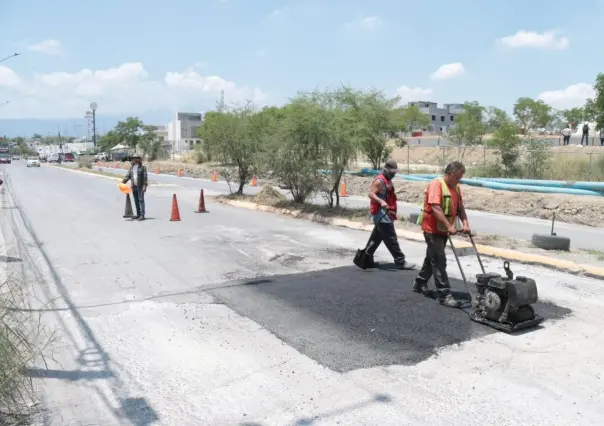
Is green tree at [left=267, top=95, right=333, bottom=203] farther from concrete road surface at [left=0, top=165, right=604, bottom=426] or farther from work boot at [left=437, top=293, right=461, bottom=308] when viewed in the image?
work boot at [left=437, top=293, right=461, bottom=308]

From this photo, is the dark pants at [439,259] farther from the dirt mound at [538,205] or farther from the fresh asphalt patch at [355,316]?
the dirt mound at [538,205]

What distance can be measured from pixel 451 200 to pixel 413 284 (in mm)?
1555

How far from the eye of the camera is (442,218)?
6.19 metres

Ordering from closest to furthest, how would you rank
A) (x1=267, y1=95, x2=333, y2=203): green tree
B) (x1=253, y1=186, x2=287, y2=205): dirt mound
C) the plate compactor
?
the plate compactor
(x1=267, y1=95, x2=333, y2=203): green tree
(x1=253, y1=186, x2=287, y2=205): dirt mound

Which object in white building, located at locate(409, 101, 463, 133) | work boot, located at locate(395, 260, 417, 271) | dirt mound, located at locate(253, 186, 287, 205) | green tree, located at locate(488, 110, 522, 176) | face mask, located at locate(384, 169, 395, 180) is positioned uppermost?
white building, located at locate(409, 101, 463, 133)

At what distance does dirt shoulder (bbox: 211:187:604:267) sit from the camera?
30.7 feet

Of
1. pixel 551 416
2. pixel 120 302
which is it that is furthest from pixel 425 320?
pixel 120 302

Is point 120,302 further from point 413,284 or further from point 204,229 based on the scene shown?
point 204,229

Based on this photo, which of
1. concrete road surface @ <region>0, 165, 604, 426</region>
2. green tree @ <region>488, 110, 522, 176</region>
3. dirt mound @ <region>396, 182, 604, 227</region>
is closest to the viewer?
concrete road surface @ <region>0, 165, 604, 426</region>

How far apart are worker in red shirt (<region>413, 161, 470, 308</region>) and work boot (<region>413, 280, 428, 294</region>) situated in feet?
1.04

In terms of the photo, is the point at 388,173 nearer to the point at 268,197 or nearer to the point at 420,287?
the point at 420,287

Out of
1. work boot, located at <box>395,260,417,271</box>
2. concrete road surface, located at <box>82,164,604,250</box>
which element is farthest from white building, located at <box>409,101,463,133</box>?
work boot, located at <box>395,260,417,271</box>

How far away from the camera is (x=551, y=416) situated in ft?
12.9

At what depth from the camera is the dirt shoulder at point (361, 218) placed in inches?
369
